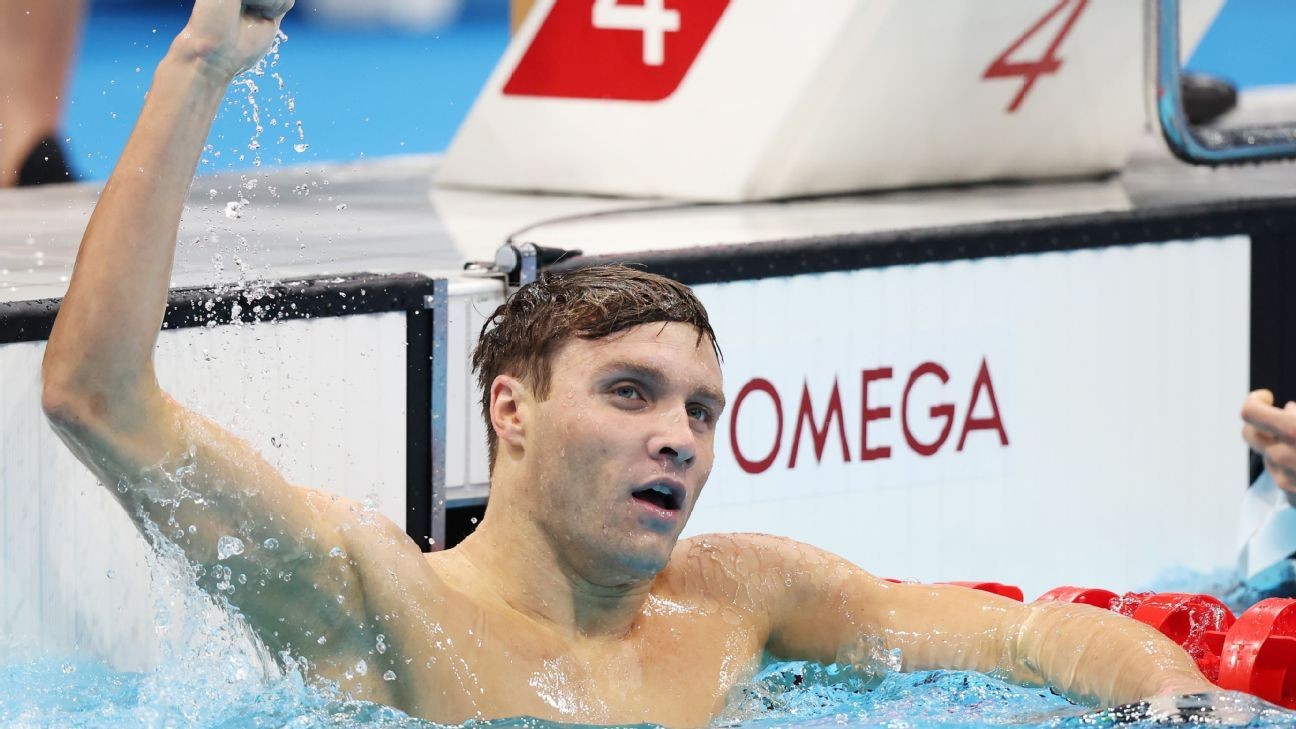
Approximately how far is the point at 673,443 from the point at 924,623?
0.44 metres

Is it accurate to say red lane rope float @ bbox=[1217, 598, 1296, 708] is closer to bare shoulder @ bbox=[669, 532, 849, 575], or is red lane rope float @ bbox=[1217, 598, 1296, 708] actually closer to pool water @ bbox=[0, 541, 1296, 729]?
pool water @ bbox=[0, 541, 1296, 729]

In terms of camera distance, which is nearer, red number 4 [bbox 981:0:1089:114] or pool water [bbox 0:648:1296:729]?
pool water [bbox 0:648:1296:729]

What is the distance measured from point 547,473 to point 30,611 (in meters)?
0.91

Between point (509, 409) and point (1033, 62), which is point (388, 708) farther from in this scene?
point (1033, 62)

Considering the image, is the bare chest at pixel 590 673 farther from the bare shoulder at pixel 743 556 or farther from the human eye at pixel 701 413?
the human eye at pixel 701 413

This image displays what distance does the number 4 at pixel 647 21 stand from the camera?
3.77 meters

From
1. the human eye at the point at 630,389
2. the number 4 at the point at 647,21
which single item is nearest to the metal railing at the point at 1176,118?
the number 4 at the point at 647,21

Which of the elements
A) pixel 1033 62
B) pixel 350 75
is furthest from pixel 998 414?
pixel 350 75

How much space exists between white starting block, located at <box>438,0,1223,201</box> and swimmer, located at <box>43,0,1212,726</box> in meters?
1.64

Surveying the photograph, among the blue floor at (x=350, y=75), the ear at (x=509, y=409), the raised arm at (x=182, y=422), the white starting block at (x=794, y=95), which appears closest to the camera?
the raised arm at (x=182, y=422)

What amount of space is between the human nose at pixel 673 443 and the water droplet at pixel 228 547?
40cm

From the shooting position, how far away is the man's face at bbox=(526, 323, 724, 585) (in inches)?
75.9

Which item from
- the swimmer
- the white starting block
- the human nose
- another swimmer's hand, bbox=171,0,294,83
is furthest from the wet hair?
the white starting block

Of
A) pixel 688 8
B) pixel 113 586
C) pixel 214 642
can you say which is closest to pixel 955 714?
pixel 214 642
